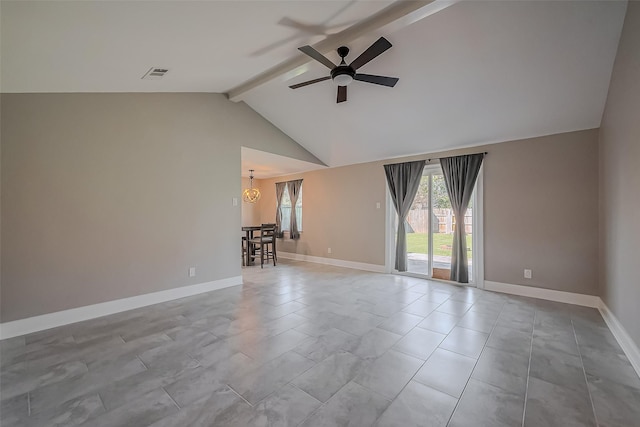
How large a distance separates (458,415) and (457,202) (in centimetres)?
359

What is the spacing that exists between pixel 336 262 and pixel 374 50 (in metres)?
4.76

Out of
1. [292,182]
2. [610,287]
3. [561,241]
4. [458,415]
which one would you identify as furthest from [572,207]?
[292,182]

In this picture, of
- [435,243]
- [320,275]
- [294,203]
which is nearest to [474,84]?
[435,243]

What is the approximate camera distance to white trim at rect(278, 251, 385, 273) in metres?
5.69

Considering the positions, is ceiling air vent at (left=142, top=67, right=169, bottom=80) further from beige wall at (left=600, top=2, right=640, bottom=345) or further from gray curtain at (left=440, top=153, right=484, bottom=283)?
gray curtain at (left=440, top=153, right=484, bottom=283)

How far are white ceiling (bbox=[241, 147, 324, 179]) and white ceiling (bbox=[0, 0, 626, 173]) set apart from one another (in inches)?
48.8

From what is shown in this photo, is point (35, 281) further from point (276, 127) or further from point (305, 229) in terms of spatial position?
point (305, 229)

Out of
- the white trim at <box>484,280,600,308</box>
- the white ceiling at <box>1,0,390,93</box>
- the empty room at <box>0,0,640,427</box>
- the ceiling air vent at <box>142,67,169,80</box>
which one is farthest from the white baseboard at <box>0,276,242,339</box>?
the white trim at <box>484,280,600,308</box>

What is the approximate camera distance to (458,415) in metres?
1.61

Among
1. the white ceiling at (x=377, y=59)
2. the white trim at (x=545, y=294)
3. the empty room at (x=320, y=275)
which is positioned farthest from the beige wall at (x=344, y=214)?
the white trim at (x=545, y=294)

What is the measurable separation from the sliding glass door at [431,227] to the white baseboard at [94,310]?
3.70m

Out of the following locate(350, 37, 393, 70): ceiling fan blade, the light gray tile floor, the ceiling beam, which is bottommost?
the light gray tile floor

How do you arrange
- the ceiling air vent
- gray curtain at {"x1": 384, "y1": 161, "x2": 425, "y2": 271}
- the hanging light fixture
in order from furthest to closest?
the hanging light fixture, gray curtain at {"x1": 384, "y1": 161, "x2": 425, "y2": 271}, the ceiling air vent

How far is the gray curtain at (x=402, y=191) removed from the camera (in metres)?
5.09
